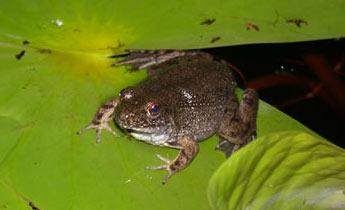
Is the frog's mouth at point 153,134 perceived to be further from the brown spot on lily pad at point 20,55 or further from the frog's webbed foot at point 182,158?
the brown spot on lily pad at point 20,55

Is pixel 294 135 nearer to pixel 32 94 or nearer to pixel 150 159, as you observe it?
pixel 150 159

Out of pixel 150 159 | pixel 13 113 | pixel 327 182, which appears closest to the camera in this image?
pixel 327 182

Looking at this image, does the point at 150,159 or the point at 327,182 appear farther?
the point at 150,159

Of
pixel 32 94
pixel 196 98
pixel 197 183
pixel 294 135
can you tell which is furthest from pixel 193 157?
pixel 32 94

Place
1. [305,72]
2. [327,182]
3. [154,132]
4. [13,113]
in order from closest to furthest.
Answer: [327,182], [13,113], [154,132], [305,72]

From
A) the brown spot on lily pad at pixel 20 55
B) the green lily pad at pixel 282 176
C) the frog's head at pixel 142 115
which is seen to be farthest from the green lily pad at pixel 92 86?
the green lily pad at pixel 282 176

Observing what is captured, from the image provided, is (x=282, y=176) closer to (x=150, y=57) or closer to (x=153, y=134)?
(x=153, y=134)
